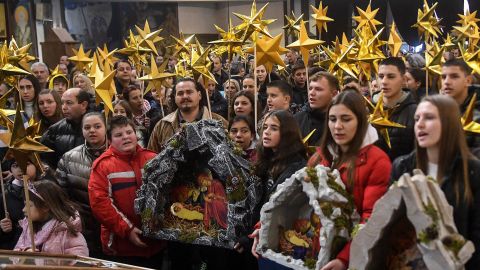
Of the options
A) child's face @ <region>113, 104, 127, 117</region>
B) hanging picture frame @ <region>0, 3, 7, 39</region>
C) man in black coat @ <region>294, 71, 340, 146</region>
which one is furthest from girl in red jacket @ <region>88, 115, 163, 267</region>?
hanging picture frame @ <region>0, 3, 7, 39</region>

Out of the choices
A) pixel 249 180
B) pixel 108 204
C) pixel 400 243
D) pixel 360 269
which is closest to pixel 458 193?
pixel 400 243

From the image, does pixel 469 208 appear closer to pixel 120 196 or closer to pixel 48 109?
pixel 120 196

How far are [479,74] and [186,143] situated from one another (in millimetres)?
2762

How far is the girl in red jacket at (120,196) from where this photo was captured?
4391 mm

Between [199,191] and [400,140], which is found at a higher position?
[400,140]

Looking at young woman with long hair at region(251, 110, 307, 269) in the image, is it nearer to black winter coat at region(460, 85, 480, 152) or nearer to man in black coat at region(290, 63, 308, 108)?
black winter coat at region(460, 85, 480, 152)

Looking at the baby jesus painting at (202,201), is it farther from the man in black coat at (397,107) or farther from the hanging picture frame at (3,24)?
the hanging picture frame at (3,24)

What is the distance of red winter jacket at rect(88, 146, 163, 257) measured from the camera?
4.39 m

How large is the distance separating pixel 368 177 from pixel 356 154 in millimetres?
137

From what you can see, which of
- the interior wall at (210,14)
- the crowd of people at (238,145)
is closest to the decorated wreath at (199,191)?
the crowd of people at (238,145)

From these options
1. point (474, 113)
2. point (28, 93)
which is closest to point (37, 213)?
point (28, 93)

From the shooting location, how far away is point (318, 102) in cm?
471

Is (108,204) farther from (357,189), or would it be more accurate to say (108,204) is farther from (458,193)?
(458,193)

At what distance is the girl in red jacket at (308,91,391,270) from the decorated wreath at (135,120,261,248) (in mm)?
673
